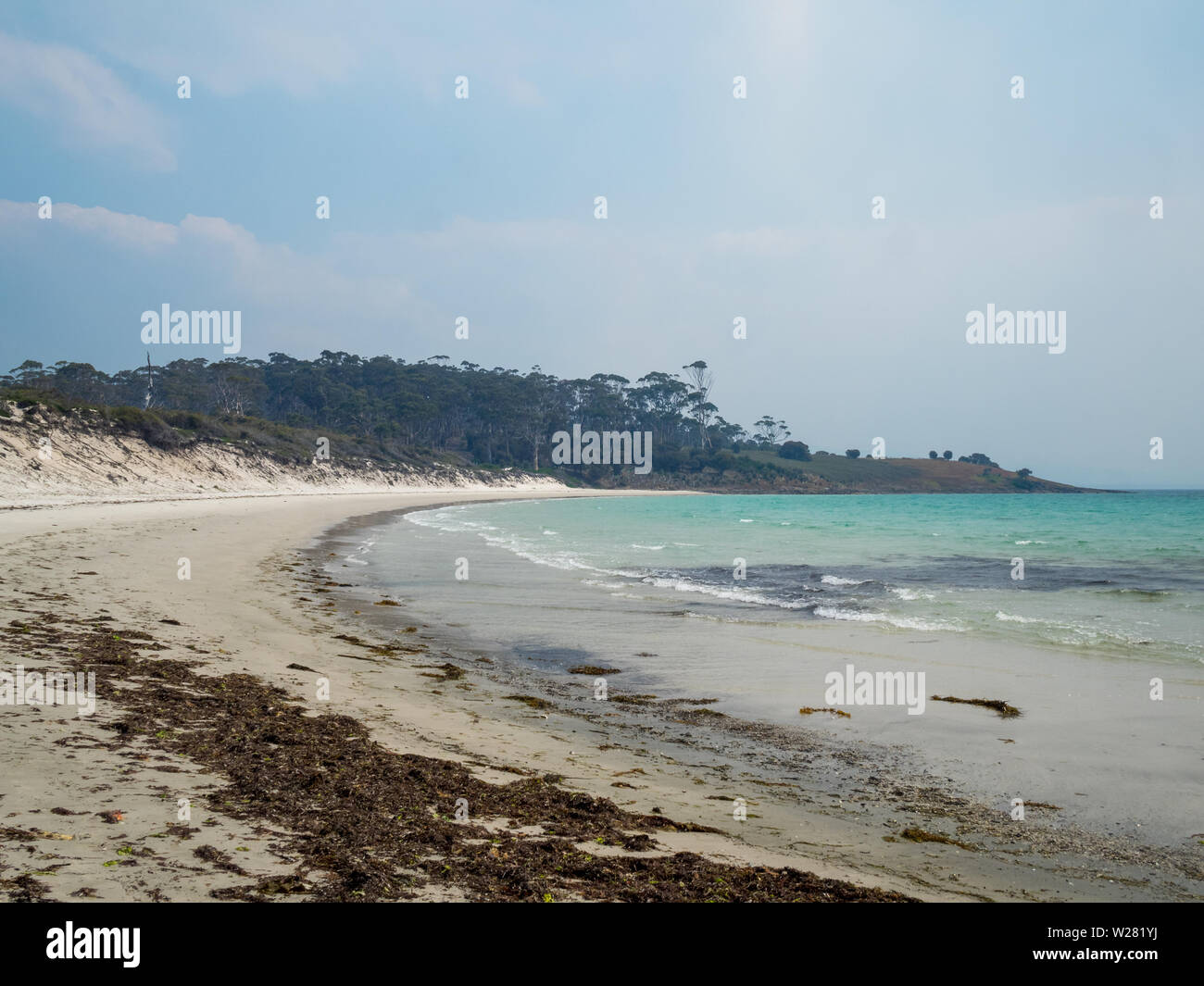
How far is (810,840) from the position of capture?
438 cm

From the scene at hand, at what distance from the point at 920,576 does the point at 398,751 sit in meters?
17.1

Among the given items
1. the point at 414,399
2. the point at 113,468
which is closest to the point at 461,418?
the point at 414,399

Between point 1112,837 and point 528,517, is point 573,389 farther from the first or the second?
point 1112,837

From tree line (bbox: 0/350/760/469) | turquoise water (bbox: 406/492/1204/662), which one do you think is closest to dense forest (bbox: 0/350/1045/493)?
tree line (bbox: 0/350/760/469)

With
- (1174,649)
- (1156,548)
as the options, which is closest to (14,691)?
(1174,649)

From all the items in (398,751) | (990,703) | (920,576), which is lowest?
(920,576)

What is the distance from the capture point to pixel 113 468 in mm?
42062

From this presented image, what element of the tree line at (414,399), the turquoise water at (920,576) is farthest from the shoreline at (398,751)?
the tree line at (414,399)

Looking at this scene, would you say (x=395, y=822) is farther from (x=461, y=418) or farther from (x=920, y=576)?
(x=461, y=418)

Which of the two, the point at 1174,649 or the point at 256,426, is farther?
the point at 256,426

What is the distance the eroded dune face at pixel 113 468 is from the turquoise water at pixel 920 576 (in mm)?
16411

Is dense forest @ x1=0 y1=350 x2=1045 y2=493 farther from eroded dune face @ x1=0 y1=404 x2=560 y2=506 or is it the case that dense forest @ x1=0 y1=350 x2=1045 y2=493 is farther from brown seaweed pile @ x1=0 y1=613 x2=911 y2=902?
brown seaweed pile @ x1=0 y1=613 x2=911 y2=902

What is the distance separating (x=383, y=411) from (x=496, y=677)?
99.3 metres

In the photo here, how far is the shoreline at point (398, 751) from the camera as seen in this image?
3699 mm
